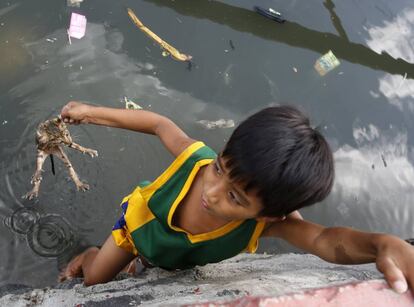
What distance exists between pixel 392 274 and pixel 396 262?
0.07 metres

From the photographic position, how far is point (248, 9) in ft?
12.3

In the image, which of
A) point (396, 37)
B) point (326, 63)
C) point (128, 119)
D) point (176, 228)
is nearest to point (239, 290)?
point (176, 228)

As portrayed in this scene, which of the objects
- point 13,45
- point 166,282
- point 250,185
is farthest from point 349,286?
point 13,45

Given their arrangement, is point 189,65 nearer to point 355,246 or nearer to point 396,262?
point 355,246

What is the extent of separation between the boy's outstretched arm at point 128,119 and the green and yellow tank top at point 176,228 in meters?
0.14

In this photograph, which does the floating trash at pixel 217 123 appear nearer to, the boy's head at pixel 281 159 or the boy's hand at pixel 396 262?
the boy's head at pixel 281 159

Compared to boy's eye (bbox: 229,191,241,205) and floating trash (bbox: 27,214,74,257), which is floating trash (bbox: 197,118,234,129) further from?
Answer: boy's eye (bbox: 229,191,241,205)

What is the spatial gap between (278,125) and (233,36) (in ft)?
8.37

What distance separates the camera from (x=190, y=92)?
330 centimetres

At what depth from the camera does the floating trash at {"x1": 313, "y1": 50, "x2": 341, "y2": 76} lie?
363cm

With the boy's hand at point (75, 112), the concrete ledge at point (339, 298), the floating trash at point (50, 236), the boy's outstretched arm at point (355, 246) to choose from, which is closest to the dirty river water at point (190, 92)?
the floating trash at point (50, 236)

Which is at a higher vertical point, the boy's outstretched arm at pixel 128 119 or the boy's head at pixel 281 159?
the boy's head at pixel 281 159

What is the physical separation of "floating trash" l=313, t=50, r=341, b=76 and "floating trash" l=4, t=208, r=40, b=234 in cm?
244

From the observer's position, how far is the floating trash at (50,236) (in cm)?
255
